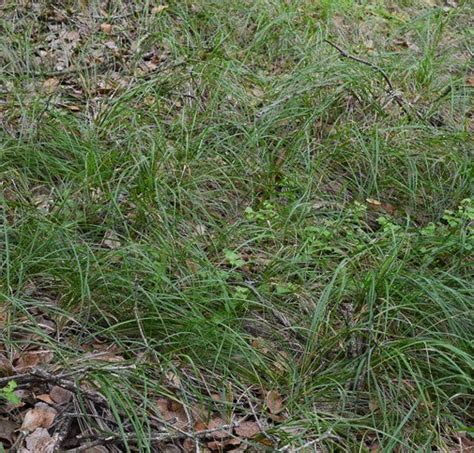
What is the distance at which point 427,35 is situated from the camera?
16.9 feet

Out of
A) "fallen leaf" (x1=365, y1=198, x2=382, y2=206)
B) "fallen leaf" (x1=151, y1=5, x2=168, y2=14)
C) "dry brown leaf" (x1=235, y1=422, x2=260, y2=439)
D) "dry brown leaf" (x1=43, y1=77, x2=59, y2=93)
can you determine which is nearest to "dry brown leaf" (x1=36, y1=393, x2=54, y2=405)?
"dry brown leaf" (x1=235, y1=422, x2=260, y2=439)

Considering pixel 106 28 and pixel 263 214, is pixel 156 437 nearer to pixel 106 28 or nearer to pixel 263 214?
pixel 263 214

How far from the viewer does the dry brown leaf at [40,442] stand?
2.32 metres

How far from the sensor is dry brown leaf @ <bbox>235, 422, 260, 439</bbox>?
2576 mm

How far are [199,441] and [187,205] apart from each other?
1.39m

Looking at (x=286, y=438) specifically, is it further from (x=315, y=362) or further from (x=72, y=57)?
(x=72, y=57)

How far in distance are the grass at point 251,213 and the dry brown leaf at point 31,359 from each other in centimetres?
5

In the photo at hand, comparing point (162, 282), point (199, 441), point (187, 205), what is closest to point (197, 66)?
point (187, 205)

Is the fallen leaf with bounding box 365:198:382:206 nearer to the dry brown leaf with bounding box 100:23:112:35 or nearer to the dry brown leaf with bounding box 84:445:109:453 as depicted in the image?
the dry brown leaf with bounding box 84:445:109:453

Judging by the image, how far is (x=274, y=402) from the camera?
2.69m

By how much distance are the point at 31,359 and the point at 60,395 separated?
0.22 metres

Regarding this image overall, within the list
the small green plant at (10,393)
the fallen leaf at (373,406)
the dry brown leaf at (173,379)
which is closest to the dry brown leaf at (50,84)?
the dry brown leaf at (173,379)

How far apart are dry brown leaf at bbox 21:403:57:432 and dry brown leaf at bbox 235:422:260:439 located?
667 millimetres

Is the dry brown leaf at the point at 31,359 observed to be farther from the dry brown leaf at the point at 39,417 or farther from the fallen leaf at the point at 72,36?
the fallen leaf at the point at 72,36
